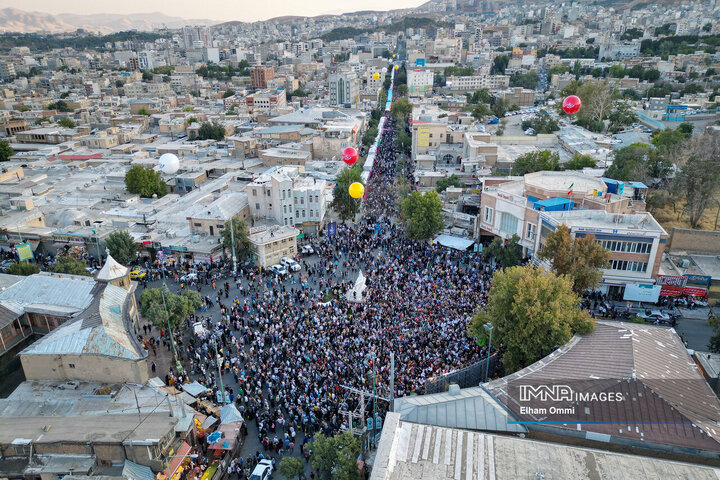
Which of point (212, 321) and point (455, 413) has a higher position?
point (455, 413)

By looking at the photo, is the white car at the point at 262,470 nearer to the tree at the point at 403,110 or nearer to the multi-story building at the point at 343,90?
the tree at the point at 403,110

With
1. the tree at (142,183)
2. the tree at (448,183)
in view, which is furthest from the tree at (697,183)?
the tree at (142,183)

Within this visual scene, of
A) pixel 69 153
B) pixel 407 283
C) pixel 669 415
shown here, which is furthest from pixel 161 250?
pixel 69 153

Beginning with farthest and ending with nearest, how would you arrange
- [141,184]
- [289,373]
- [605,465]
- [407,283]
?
[141,184] → [407,283] → [289,373] → [605,465]

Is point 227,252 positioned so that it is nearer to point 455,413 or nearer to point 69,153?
point 455,413

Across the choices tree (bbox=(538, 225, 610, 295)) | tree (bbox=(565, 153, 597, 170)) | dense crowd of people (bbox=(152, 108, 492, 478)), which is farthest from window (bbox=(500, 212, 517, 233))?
tree (bbox=(565, 153, 597, 170))

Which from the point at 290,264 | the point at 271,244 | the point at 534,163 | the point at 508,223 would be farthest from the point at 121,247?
the point at 534,163
